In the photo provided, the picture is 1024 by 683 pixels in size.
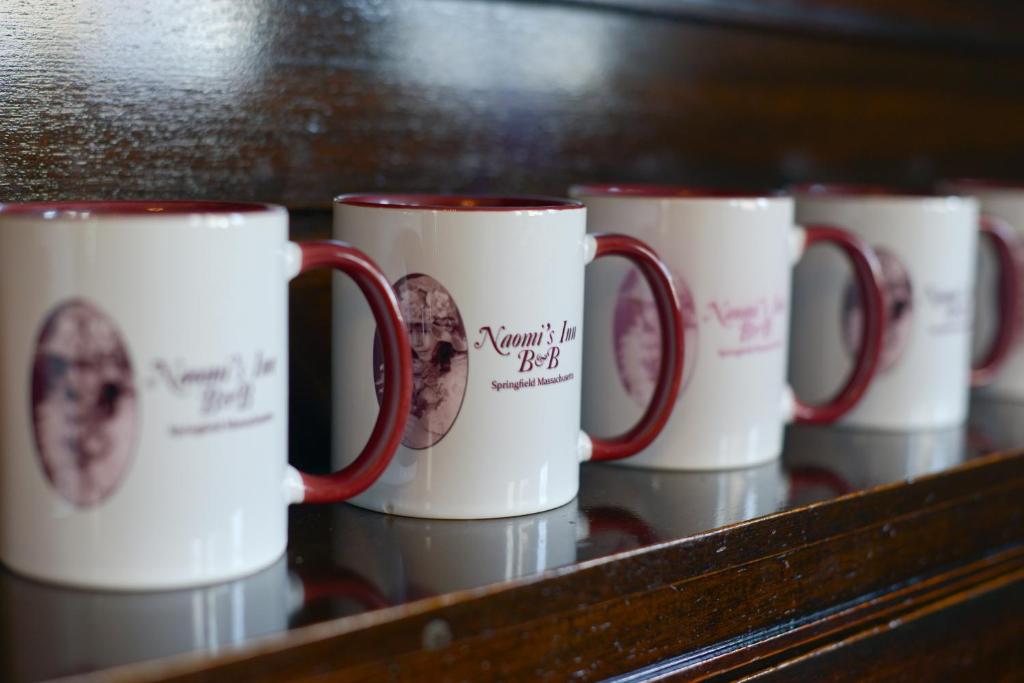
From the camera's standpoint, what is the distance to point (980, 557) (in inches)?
25.4

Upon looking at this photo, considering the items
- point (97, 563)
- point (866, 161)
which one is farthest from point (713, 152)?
point (97, 563)

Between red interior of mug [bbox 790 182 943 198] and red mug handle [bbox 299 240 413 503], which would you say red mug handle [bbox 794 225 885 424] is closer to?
red interior of mug [bbox 790 182 943 198]

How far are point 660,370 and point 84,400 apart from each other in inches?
10.4

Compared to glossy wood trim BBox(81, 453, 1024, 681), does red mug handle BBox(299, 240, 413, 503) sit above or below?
above

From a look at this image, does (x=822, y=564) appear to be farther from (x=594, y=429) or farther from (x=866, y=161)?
(x=866, y=161)

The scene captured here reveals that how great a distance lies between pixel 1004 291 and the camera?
2.56 feet

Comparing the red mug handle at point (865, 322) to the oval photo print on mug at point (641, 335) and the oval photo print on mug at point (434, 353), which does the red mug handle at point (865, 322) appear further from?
the oval photo print on mug at point (434, 353)

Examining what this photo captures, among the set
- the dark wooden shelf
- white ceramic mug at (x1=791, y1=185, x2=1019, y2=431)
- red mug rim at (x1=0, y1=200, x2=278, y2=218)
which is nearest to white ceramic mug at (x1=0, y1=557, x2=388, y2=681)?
the dark wooden shelf

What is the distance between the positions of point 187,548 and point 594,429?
242 mm

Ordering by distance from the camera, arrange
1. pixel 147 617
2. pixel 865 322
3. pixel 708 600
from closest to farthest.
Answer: pixel 147 617 → pixel 708 600 → pixel 865 322

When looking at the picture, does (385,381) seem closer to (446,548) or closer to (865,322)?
(446,548)

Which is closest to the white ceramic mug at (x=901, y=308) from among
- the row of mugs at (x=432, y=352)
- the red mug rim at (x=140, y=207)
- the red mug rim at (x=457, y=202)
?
the row of mugs at (x=432, y=352)

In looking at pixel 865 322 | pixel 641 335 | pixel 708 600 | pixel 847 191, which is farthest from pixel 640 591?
pixel 847 191

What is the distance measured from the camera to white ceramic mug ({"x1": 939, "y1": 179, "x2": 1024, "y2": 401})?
2.63 feet
